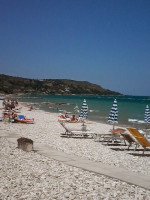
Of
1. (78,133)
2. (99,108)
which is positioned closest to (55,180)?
(78,133)

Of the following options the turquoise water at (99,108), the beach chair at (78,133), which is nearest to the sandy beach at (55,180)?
the beach chair at (78,133)

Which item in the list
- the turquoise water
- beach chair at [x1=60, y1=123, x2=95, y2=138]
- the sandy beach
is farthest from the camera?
the turquoise water

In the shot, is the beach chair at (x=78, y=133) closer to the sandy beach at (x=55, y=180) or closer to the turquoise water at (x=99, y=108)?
the sandy beach at (x=55, y=180)

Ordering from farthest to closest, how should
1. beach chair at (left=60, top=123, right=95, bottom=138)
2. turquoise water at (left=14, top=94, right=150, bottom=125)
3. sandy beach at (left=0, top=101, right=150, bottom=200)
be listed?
turquoise water at (left=14, top=94, right=150, bottom=125)
beach chair at (left=60, top=123, right=95, bottom=138)
sandy beach at (left=0, top=101, right=150, bottom=200)

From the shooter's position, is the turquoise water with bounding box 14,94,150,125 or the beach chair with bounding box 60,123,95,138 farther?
the turquoise water with bounding box 14,94,150,125

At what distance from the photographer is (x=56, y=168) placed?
7598mm

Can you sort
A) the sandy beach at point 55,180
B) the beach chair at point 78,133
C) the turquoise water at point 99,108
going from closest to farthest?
the sandy beach at point 55,180 → the beach chair at point 78,133 → the turquoise water at point 99,108

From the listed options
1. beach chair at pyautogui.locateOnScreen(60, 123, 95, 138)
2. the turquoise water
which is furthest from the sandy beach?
the turquoise water

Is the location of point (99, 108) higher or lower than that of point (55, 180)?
lower

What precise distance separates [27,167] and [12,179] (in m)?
1.15

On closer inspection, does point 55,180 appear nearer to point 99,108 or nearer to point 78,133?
point 78,133

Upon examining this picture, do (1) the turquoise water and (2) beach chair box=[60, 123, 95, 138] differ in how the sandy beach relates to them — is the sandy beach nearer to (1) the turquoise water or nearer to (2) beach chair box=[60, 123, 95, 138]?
(2) beach chair box=[60, 123, 95, 138]

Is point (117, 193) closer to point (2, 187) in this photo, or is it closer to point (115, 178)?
point (115, 178)

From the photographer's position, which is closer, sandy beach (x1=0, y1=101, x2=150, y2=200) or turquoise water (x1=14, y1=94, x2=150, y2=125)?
sandy beach (x1=0, y1=101, x2=150, y2=200)
